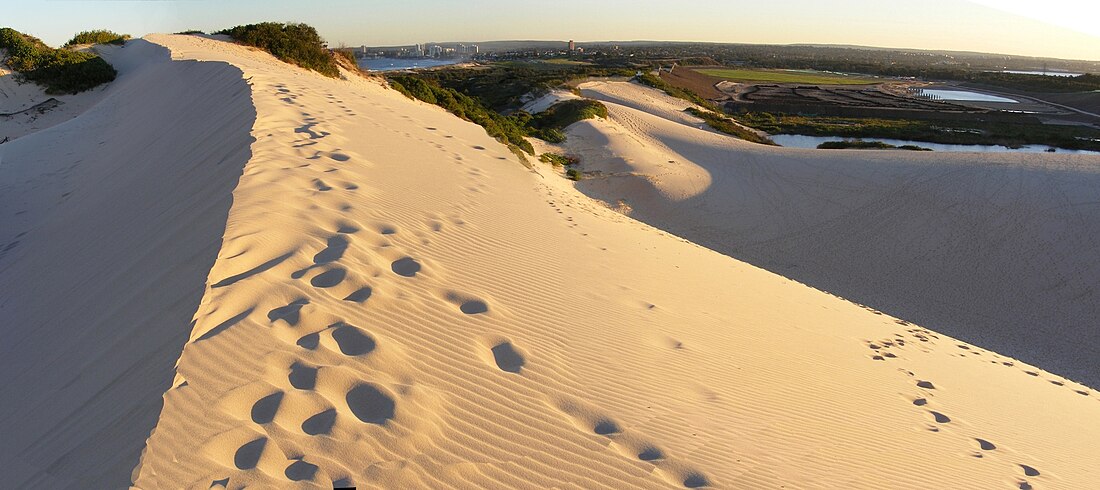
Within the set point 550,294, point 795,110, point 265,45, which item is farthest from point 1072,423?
point 795,110

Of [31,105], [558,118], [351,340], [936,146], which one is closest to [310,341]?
[351,340]

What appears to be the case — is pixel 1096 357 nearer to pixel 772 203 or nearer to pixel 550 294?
pixel 772 203

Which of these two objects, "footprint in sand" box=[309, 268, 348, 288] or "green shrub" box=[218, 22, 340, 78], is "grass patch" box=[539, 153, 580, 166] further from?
"footprint in sand" box=[309, 268, 348, 288]

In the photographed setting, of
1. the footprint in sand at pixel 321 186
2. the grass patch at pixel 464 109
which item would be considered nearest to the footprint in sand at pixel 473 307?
the footprint in sand at pixel 321 186

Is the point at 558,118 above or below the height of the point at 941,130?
below

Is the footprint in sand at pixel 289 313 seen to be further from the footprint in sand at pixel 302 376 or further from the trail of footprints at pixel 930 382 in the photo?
the trail of footprints at pixel 930 382

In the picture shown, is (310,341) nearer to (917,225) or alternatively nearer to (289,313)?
(289,313)

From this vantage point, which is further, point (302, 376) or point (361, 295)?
point (361, 295)
